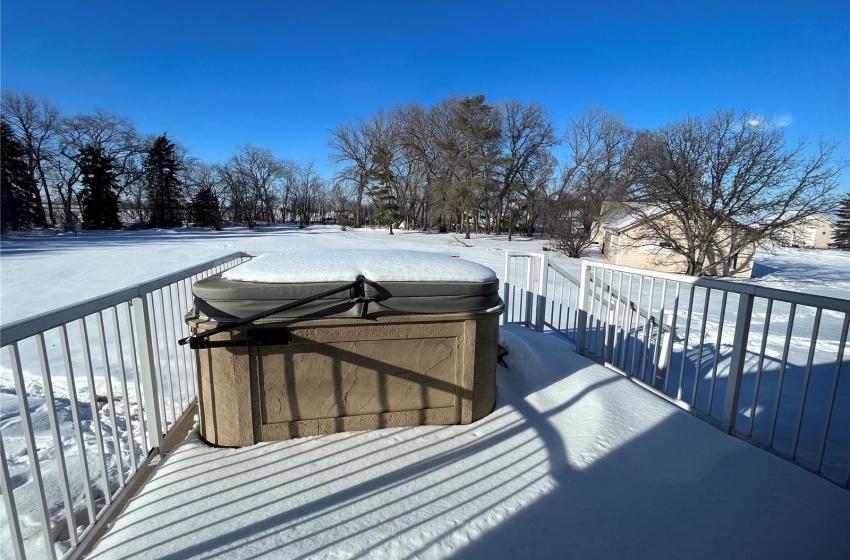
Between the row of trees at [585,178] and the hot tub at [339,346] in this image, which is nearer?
the hot tub at [339,346]

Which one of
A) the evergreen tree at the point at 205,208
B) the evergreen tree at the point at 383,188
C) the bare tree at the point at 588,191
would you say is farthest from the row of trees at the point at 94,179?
the bare tree at the point at 588,191

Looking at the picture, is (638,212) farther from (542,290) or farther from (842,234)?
(842,234)

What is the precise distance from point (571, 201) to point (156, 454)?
77.3 ft

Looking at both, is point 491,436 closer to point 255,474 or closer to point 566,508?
point 566,508

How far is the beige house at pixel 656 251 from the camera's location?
53.8ft

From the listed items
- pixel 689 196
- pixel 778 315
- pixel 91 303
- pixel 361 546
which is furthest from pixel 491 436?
pixel 689 196

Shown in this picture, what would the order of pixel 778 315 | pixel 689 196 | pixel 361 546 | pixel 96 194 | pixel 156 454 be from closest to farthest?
pixel 361 546 → pixel 156 454 → pixel 778 315 → pixel 689 196 → pixel 96 194

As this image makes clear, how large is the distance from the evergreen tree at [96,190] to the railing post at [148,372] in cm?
3819

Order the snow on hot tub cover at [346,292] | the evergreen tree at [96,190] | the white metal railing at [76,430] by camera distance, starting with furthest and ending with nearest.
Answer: the evergreen tree at [96,190] < the snow on hot tub cover at [346,292] < the white metal railing at [76,430]

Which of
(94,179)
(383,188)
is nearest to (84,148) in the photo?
(94,179)

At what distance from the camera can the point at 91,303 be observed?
1606 mm

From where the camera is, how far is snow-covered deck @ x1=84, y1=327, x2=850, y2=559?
1.48 metres

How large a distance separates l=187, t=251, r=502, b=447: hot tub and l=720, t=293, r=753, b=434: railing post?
133 centimetres

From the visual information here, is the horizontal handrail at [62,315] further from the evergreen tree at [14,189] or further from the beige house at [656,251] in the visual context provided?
the evergreen tree at [14,189]
